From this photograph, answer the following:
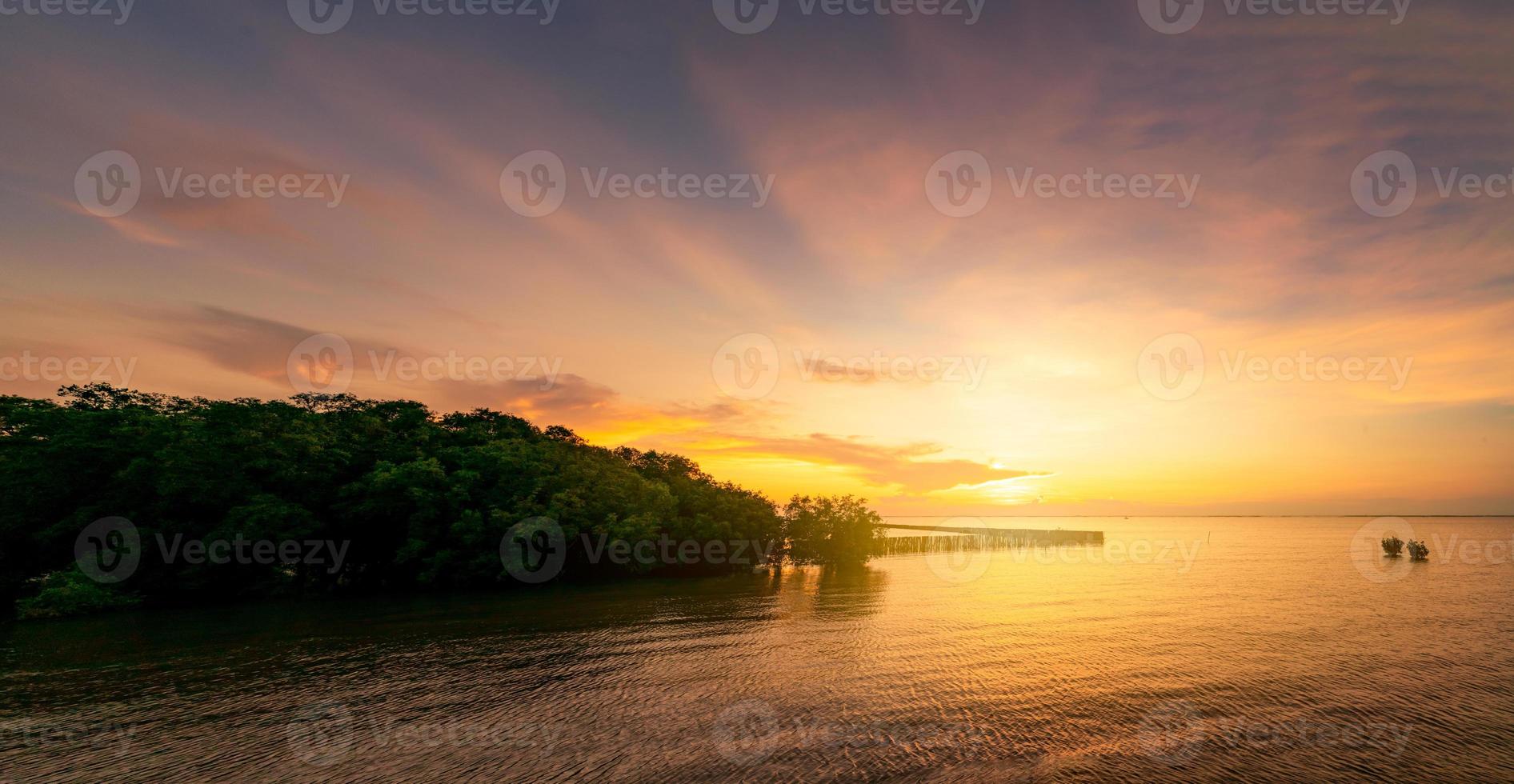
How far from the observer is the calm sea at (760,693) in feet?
54.8

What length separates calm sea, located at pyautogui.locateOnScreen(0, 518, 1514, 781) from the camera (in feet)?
54.8

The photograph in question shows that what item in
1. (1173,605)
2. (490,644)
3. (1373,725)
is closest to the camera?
(1373,725)

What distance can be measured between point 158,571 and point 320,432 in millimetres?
14262

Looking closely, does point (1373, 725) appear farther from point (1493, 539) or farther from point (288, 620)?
point (1493, 539)

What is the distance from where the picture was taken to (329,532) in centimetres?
5212

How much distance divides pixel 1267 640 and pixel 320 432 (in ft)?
238

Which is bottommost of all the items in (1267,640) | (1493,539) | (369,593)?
(369,593)

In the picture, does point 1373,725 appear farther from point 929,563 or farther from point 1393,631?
point 929,563

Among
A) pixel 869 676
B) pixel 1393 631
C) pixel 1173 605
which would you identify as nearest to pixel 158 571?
pixel 869 676

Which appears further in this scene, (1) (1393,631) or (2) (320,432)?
(2) (320,432)

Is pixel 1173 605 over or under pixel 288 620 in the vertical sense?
over

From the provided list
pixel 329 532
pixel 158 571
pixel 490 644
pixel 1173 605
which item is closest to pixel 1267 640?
pixel 1173 605

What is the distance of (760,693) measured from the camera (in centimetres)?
2312

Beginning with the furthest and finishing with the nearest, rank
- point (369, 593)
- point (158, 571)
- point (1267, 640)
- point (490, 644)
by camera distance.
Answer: point (369, 593)
point (158, 571)
point (1267, 640)
point (490, 644)
